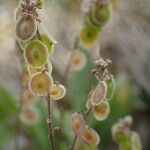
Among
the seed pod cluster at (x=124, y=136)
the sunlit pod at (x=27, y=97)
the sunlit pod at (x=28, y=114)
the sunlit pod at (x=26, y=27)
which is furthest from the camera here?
the sunlit pod at (x=28, y=114)

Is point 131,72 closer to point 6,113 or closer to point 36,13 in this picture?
point 6,113

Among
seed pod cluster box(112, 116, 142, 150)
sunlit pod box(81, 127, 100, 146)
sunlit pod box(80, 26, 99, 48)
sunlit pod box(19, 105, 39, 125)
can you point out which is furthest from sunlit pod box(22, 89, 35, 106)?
sunlit pod box(81, 127, 100, 146)

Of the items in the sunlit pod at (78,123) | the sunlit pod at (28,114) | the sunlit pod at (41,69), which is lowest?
the sunlit pod at (78,123)

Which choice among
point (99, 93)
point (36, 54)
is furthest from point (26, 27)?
point (99, 93)

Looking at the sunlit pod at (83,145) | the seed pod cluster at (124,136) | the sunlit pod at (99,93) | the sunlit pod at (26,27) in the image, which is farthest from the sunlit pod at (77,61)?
the sunlit pod at (26,27)

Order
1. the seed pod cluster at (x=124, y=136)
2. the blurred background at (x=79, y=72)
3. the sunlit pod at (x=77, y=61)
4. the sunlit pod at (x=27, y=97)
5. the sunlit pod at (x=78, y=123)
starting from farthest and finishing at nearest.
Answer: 1. the blurred background at (x=79, y=72)
2. the sunlit pod at (x=27, y=97)
3. the sunlit pod at (x=77, y=61)
4. the seed pod cluster at (x=124, y=136)
5. the sunlit pod at (x=78, y=123)

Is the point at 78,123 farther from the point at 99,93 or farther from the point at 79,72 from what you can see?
the point at 79,72

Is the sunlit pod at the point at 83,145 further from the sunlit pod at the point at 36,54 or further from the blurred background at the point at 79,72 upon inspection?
the blurred background at the point at 79,72

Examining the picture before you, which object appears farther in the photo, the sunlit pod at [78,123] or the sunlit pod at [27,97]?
the sunlit pod at [27,97]

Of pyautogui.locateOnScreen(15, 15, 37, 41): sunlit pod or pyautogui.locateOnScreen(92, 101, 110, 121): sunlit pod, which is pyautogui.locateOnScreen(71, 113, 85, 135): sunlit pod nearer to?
pyautogui.locateOnScreen(92, 101, 110, 121): sunlit pod
